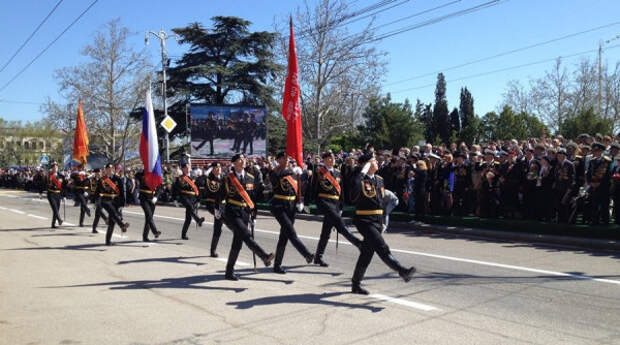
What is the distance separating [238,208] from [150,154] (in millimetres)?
4994

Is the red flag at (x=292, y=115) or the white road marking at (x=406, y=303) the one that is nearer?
the white road marking at (x=406, y=303)

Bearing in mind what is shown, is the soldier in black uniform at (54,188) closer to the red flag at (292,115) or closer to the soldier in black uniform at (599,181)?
the red flag at (292,115)

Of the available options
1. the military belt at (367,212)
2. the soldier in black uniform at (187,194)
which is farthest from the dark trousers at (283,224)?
the soldier in black uniform at (187,194)

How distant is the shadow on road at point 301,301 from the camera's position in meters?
6.35

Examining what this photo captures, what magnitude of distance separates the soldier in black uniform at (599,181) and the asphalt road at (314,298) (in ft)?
5.59

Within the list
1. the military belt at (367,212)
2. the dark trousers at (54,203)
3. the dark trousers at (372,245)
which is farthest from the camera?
the dark trousers at (54,203)

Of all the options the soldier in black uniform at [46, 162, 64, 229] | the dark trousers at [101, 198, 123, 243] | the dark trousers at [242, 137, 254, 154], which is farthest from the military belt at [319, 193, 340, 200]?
the dark trousers at [242, 137, 254, 154]

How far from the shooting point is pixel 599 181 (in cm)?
1130

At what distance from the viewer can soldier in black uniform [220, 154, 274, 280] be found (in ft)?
25.8

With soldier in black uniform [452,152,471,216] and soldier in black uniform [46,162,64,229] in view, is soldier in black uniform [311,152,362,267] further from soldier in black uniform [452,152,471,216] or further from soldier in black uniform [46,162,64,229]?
soldier in black uniform [46,162,64,229]

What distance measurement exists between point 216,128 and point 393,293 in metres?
26.8

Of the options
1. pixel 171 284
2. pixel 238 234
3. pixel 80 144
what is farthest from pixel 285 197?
pixel 80 144

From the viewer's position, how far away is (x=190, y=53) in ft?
128

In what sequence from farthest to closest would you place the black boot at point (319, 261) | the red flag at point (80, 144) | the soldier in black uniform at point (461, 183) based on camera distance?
1. the red flag at point (80, 144)
2. the soldier in black uniform at point (461, 183)
3. the black boot at point (319, 261)
